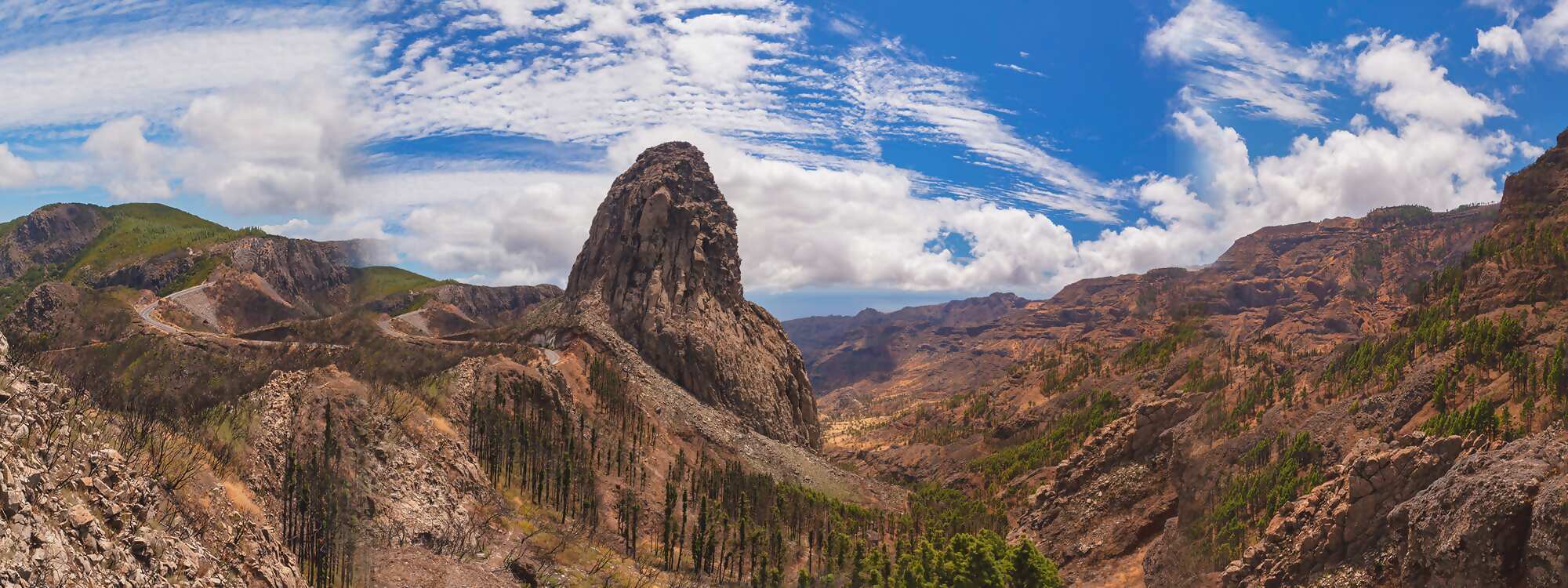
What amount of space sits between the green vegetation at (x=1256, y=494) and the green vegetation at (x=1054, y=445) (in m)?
81.1

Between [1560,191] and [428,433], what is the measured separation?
474 ft

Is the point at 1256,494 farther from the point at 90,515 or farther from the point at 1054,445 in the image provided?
the point at 1054,445

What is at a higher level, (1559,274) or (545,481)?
(1559,274)

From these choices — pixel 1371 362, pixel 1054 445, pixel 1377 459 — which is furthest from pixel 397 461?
pixel 1054 445

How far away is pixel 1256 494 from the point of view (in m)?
80.9

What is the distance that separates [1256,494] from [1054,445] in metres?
103

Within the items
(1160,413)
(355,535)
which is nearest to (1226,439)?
(1160,413)

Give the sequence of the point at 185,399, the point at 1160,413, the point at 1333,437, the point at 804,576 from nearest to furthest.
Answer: the point at 185,399 < the point at 1333,437 < the point at 804,576 < the point at 1160,413

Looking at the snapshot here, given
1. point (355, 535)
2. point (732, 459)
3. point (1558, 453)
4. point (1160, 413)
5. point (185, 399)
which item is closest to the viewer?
point (1558, 453)

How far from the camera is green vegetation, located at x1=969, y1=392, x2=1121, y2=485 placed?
173125mm

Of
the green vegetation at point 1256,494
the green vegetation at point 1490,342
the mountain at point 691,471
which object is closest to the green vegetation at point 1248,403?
the mountain at point 691,471

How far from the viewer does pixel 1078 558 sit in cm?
9656

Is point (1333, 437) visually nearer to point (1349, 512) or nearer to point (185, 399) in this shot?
point (1349, 512)

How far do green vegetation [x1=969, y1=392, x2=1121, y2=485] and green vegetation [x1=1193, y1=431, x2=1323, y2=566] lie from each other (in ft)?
266
